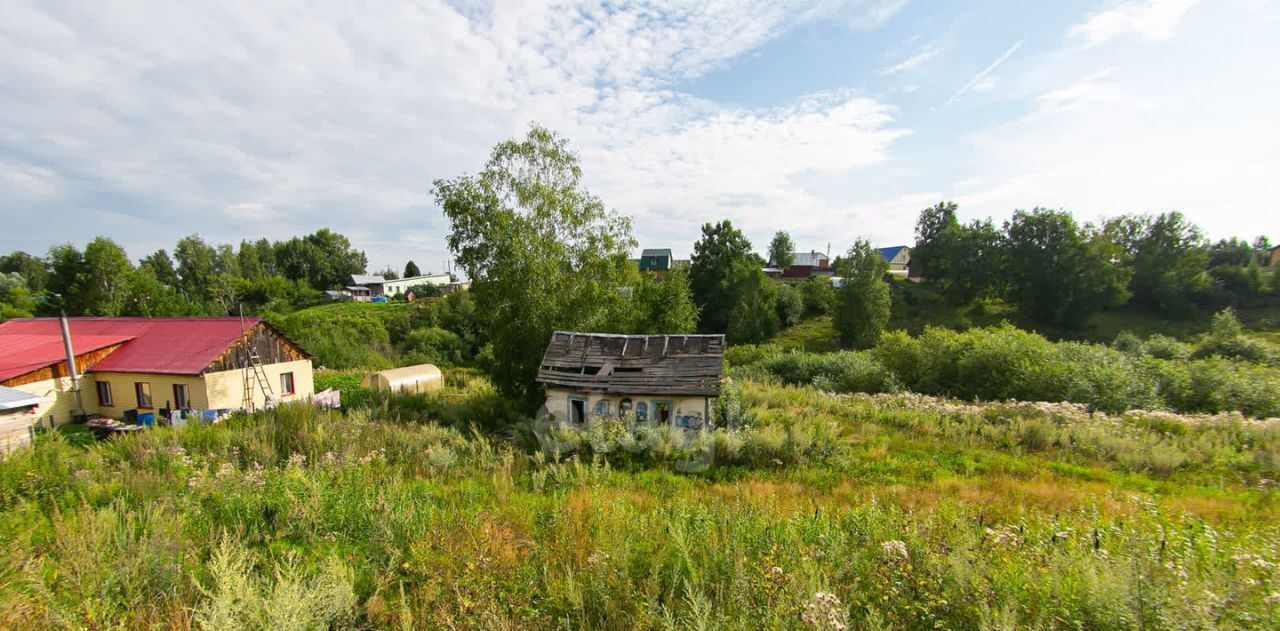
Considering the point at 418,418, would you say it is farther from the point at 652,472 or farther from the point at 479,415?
the point at 652,472

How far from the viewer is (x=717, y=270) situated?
156 ft

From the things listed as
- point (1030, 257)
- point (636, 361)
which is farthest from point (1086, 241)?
point (636, 361)

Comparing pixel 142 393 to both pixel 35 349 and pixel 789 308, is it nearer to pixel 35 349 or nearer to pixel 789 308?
pixel 35 349

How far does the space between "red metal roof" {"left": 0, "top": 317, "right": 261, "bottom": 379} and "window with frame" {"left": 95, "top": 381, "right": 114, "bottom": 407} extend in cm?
85

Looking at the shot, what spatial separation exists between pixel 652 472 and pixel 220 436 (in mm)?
10094

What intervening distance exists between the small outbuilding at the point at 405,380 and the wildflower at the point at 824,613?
22823mm

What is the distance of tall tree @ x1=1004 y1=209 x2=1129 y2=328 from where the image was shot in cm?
4069

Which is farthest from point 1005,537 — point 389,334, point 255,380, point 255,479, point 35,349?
point 389,334

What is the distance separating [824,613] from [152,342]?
93.8ft

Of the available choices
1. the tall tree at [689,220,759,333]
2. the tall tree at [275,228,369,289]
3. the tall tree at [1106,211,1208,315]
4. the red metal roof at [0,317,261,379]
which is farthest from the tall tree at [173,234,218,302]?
the tall tree at [1106,211,1208,315]

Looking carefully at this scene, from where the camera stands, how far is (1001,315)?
148ft

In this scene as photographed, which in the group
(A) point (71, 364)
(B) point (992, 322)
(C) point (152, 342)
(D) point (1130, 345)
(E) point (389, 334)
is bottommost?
(D) point (1130, 345)

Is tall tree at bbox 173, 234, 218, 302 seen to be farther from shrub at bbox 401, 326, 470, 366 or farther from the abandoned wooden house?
the abandoned wooden house

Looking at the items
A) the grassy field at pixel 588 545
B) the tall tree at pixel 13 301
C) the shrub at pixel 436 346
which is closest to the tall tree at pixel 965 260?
the grassy field at pixel 588 545
